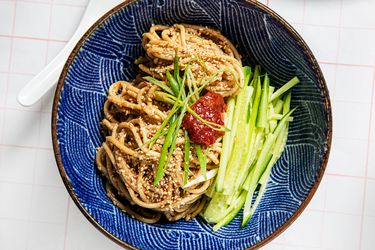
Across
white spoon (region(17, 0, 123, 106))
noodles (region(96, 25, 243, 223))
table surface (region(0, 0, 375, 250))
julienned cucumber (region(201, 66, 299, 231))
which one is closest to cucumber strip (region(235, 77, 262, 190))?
julienned cucumber (region(201, 66, 299, 231))

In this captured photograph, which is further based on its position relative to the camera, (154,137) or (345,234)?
(345,234)

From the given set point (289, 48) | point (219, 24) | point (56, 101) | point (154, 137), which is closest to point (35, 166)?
point (56, 101)

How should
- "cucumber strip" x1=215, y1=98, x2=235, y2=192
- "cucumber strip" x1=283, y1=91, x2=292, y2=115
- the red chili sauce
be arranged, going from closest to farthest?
the red chili sauce < "cucumber strip" x1=215, y1=98, x2=235, y2=192 < "cucumber strip" x1=283, y1=91, x2=292, y2=115

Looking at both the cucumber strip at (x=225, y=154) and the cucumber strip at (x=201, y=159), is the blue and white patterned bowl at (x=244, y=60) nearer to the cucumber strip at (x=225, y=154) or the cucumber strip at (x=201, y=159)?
the cucumber strip at (x=225, y=154)

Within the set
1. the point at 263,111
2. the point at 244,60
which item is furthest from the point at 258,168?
the point at 244,60

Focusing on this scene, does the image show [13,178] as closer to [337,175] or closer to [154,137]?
[154,137]

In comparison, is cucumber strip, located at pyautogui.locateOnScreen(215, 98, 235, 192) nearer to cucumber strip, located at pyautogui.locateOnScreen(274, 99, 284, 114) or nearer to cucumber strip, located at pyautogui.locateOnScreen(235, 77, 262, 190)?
cucumber strip, located at pyautogui.locateOnScreen(235, 77, 262, 190)

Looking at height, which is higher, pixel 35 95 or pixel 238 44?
pixel 238 44
